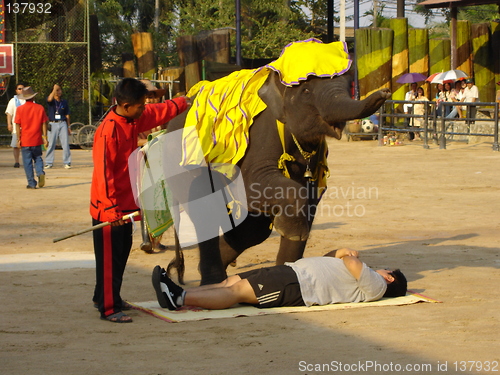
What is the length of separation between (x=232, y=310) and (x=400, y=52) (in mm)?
19290

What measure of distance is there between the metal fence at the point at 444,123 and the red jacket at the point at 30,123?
8.03 meters

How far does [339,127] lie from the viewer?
204 inches

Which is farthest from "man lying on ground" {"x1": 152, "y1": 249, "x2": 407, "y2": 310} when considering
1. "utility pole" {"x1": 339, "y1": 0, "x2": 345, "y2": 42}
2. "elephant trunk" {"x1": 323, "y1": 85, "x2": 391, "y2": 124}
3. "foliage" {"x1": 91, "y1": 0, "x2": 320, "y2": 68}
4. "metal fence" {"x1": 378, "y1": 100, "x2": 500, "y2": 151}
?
Answer: "foliage" {"x1": 91, "y1": 0, "x2": 320, "y2": 68}

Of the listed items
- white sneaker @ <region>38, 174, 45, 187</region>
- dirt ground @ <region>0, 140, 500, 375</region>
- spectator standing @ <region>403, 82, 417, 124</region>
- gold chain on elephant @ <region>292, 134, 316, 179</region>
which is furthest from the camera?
spectator standing @ <region>403, 82, 417, 124</region>

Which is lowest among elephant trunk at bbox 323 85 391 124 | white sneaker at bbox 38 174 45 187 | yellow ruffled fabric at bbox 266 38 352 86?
white sneaker at bbox 38 174 45 187

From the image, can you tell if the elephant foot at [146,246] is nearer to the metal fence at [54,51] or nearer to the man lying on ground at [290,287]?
the man lying on ground at [290,287]

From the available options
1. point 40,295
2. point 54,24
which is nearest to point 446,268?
point 40,295

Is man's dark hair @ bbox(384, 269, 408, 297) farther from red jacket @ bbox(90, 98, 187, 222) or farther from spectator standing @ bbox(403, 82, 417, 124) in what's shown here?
spectator standing @ bbox(403, 82, 417, 124)

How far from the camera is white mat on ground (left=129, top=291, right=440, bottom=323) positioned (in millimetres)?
5059

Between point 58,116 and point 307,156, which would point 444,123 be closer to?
point 58,116

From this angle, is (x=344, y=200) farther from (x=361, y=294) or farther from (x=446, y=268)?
(x=361, y=294)

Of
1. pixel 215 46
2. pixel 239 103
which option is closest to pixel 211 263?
pixel 239 103

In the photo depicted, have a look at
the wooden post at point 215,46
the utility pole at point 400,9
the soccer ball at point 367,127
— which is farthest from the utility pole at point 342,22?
the soccer ball at point 367,127

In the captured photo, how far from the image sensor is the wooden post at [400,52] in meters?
23.1
